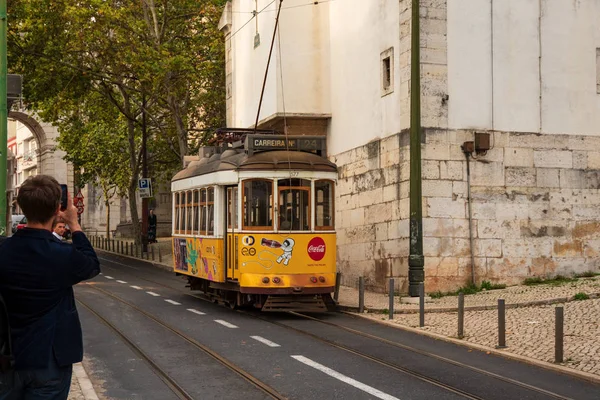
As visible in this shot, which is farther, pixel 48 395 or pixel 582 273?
pixel 582 273

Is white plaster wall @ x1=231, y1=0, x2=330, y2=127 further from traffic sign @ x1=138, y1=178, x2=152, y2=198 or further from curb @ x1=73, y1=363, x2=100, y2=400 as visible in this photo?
curb @ x1=73, y1=363, x2=100, y2=400

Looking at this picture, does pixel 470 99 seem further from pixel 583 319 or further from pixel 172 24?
pixel 172 24

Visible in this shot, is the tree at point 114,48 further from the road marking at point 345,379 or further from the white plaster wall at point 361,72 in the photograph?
the road marking at point 345,379

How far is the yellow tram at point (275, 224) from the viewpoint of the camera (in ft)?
59.9

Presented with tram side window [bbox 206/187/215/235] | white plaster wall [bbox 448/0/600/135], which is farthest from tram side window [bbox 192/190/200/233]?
white plaster wall [bbox 448/0/600/135]

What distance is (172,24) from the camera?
136ft

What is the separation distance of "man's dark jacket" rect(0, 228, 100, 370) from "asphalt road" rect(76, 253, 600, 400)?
468cm

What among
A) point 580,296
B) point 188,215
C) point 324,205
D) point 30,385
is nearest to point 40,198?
point 30,385

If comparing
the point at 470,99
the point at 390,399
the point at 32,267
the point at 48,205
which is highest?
the point at 470,99

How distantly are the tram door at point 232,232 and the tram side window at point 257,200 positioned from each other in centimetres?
33

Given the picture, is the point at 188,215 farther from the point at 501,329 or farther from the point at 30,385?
the point at 30,385

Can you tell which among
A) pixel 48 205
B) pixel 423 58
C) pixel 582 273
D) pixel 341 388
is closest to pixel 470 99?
pixel 423 58

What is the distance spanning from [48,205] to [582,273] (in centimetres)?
1971

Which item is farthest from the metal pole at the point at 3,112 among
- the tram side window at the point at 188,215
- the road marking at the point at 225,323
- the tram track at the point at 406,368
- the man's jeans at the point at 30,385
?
the man's jeans at the point at 30,385
